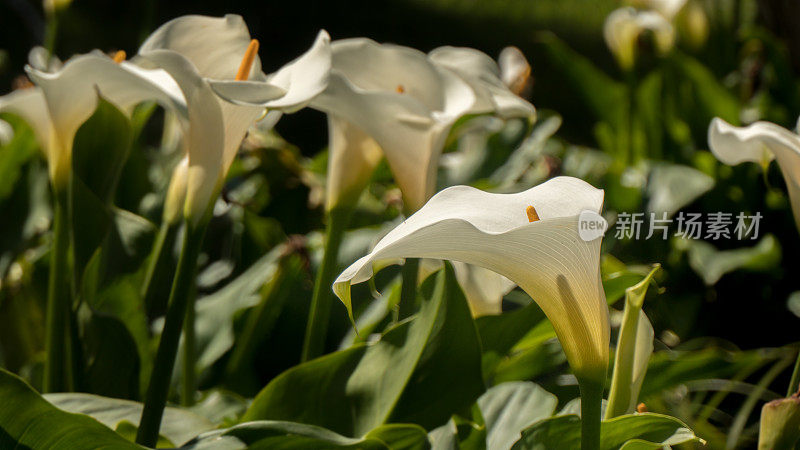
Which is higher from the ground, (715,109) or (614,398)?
(614,398)

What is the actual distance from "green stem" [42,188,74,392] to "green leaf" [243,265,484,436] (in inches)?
5.5

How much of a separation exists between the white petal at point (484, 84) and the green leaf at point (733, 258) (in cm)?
48

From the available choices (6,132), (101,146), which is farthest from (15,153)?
(101,146)

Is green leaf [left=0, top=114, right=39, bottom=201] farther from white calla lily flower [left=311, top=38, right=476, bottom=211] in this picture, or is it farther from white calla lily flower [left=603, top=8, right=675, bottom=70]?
white calla lily flower [left=603, top=8, right=675, bottom=70]

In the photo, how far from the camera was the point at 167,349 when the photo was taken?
43 cm

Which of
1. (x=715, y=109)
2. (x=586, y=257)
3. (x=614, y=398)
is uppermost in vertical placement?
(x=586, y=257)

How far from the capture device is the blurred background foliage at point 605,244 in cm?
58

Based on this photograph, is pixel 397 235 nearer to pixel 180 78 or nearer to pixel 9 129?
pixel 180 78

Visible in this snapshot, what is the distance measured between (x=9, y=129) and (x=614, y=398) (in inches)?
26.1

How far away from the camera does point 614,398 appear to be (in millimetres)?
405

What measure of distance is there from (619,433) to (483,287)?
173 millimetres

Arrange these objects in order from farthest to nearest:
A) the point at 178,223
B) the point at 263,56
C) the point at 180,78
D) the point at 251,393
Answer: the point at 263,56
the point at 251,393
the point at 178,223
the point at 180,78

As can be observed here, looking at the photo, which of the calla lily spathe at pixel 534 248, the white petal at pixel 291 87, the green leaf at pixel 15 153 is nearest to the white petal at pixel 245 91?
the white petal at pixel 291 87

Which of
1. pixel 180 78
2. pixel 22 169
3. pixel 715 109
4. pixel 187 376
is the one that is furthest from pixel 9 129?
pixel 715 109
